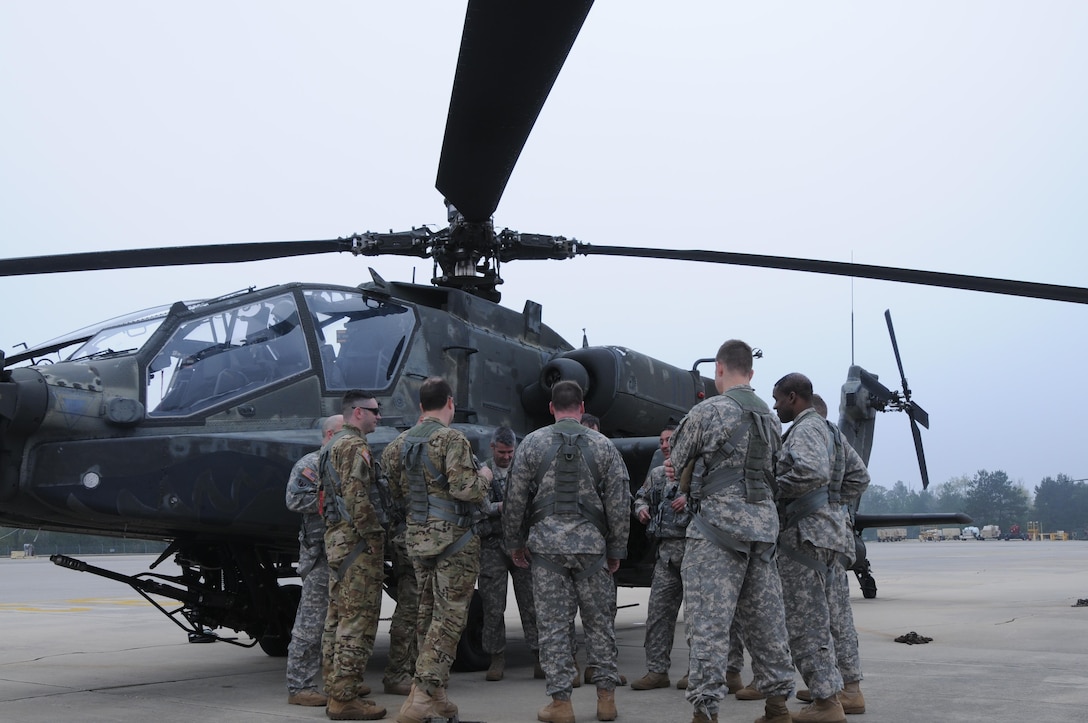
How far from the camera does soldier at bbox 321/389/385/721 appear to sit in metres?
5.10

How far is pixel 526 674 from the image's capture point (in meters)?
6.76

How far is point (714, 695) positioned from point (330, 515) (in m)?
2.17

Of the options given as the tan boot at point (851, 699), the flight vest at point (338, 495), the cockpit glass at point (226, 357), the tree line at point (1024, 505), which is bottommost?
the tree line at point (1024, 505)

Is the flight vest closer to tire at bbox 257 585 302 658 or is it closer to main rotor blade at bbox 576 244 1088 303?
tire at bbox 257 585 302 658

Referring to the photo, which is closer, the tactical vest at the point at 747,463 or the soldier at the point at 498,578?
the tactical vest at the point at 747,463

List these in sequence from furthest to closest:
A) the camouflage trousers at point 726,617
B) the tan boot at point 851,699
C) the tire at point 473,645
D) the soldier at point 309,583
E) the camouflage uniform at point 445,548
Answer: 1. the tire at point 473,645
2. the soldier at point 309,583
3. the tan boot at point 851,699
4. the camouflage uniform at point 445,548
5. the camouflage trousers at point 726,617

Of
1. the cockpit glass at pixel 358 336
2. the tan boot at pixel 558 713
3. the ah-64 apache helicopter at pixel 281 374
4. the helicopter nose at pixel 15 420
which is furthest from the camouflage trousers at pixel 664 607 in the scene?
the helicopter nose at pixel 15 420

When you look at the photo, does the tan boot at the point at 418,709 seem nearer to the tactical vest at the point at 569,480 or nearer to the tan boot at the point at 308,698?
the tan boot at the point at 308,698

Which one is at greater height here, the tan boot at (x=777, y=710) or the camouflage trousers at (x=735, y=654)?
the tan boot at (x=777, y=710)

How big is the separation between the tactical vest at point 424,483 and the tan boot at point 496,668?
1.80m

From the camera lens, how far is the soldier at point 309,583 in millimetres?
5516

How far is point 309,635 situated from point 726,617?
7.81ft

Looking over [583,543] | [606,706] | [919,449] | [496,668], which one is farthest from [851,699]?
[919,449]

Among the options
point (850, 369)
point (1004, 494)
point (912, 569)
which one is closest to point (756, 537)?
point (850, 369)
